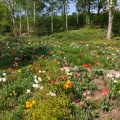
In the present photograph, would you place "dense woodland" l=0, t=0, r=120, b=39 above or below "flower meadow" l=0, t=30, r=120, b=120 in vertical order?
above

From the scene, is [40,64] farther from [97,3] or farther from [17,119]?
[97,3]

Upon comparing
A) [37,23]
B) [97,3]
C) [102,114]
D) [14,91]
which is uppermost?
[97,3]

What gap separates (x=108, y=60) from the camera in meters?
10.2

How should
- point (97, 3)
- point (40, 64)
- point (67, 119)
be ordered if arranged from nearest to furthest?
point (67, 119) → point (40, 64) → point (97, 3)

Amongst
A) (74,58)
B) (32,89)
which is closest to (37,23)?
(74,58)

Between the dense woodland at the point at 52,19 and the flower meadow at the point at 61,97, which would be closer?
the flower meadow at the point at 61,97

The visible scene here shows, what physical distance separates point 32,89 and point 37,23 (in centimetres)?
3564

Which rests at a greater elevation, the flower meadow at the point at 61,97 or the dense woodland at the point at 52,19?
the dense woodland at the point at 52,19

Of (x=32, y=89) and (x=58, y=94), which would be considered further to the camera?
(x=32, y=89)

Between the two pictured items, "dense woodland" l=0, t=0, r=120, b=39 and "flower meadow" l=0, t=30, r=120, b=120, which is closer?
"flower meadow" l=0, t=30, r=120, b=120

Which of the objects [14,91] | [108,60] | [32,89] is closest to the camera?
[14,91]

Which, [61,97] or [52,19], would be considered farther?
[52,19]

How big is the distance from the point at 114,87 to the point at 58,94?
1720 millimetres

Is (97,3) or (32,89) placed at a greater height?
(97,3)
